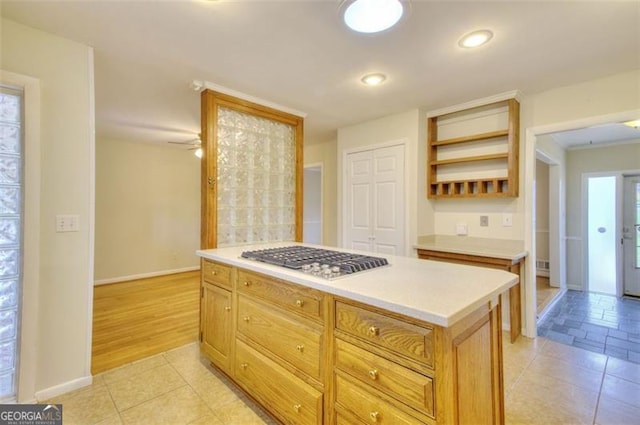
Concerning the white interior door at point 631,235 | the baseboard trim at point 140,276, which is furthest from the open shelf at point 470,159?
the baseboard trim at point 140,276

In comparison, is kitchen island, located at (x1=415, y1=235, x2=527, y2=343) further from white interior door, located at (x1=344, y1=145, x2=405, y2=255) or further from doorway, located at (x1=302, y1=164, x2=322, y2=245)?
doorway, located at (x1=302, y1=164, x2=322, y2=245)

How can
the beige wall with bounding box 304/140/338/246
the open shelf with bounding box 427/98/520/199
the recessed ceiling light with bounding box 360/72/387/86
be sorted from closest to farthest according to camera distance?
the recessed ceiling light with bounding box 360/72/387/86 → the open shelf with bounding box 427/98/520/199 → the beige wall with bounding box 304/140/338/246

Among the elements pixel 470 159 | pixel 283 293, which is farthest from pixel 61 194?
pixel 470 159

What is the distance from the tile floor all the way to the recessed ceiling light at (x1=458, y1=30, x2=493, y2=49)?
240 centimetres

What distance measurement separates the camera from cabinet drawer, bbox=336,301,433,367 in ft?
3.27

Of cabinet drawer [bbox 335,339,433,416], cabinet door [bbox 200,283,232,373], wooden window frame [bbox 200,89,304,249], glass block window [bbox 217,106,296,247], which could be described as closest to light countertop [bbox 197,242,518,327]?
cabinet drawer [bbox 335,339,433,416]

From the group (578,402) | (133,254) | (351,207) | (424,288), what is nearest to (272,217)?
(351,207)

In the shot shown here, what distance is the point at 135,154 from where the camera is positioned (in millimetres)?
4992

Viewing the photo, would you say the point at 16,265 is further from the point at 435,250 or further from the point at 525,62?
the point at 525,62

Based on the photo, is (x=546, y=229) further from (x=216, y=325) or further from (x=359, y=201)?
(x=216, y=325)

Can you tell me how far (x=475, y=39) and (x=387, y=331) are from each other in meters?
1.96

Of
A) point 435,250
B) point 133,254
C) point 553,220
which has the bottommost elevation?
point 133,254

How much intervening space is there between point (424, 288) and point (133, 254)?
533 cm

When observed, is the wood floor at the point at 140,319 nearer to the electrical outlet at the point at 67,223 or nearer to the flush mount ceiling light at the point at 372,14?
the electrical outlet at the point at 67,223
